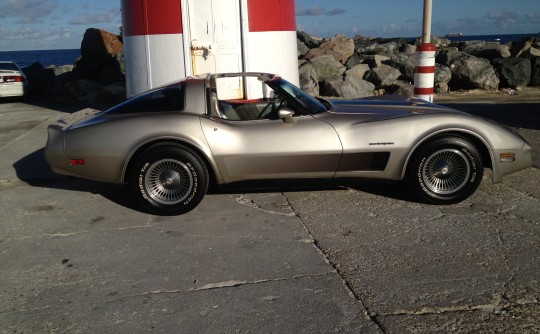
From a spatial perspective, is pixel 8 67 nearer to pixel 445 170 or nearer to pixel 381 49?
pixel 381 49

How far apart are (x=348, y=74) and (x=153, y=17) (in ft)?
24.1

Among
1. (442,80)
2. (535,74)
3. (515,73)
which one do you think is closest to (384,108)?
(442,80)

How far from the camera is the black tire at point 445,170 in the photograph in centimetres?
479

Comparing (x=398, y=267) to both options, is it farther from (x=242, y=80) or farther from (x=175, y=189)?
(x=242, y=80)

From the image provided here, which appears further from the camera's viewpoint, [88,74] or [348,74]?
[88,74]

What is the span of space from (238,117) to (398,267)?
2.28 metres

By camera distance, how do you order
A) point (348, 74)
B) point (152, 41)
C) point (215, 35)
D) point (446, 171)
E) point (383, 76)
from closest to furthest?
point (446, 171), point (215, 35), point (152, 41), point (383, 76), point (348, 74)

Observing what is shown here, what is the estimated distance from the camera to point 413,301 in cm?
315

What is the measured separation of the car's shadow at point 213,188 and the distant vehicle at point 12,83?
9.83m

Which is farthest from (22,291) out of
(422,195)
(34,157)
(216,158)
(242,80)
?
(242,80)

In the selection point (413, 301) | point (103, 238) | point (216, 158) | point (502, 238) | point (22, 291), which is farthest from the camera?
point (216, 158)

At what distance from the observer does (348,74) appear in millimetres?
14852

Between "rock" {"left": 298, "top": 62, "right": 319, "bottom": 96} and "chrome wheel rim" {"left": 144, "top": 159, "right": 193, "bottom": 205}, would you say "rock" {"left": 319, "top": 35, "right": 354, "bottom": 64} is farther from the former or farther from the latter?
"chrome wheel rim" {"left": 144, "top": 159, "right": 193, "bottom": 205}

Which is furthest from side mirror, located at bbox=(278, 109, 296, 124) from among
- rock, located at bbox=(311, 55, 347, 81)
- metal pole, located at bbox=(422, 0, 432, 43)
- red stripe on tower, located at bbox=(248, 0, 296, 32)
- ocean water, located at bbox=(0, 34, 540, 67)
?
ocean water, located at bbox=(0, 34, 540, 67)
